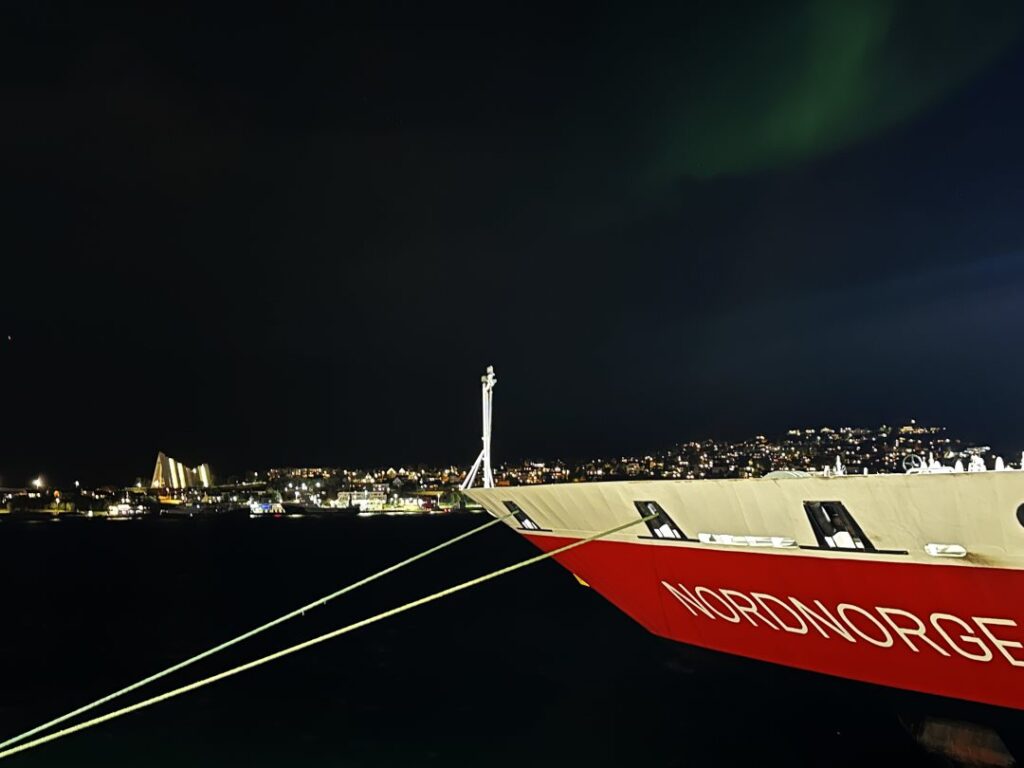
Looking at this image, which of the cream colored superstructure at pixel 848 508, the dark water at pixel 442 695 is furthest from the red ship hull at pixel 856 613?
the dark water at pixel 442 695

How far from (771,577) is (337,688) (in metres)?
14.1

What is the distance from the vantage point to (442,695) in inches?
806

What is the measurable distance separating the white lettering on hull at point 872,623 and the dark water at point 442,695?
3843mm

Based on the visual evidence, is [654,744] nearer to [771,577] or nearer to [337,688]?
[771,577]

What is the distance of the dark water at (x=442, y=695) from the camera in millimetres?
15477

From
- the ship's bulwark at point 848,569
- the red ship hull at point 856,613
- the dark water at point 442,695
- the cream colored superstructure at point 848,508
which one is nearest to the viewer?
the cream colored superstructure at point 848,508

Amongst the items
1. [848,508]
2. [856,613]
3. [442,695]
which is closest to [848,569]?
[856,613]

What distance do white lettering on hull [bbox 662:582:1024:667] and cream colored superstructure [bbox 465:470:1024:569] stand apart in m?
0.91

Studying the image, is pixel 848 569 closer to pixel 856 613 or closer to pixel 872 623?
pixel 856 613

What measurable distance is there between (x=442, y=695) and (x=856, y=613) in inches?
502

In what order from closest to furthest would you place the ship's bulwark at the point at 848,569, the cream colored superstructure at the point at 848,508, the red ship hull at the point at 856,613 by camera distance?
the cream colored superstructure at the point at 848,508 < the ship's bulwark at the point at 848,569 < the red ship hull at the point at 856,613

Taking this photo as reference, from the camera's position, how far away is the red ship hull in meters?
9.98

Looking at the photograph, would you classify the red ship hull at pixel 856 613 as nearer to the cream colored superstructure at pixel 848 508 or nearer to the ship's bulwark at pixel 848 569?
the ship's bulwark at pixel 848 569

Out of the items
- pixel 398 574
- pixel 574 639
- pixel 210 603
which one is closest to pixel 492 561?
pixel 398 574
